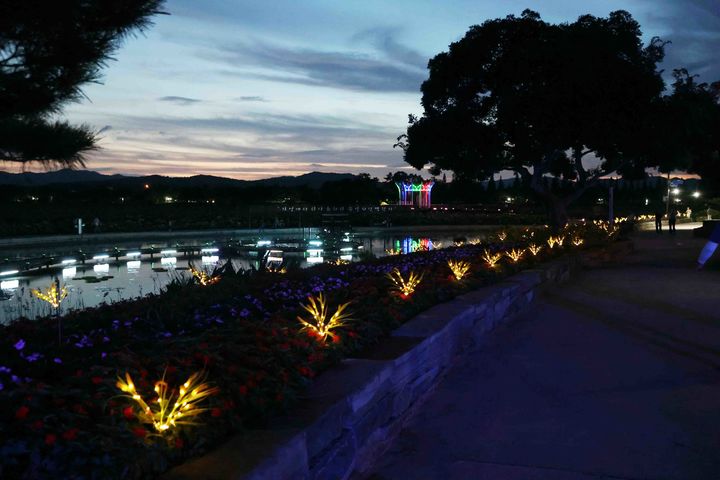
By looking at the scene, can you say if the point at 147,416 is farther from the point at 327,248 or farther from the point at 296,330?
the point at 327,248

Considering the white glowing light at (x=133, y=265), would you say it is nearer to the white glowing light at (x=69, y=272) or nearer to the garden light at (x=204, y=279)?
the white glowing light at (x=69, y=272)

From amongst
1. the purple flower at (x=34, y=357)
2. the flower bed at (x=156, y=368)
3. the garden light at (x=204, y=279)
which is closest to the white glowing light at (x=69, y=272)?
the garden light at (x=204, y=279)

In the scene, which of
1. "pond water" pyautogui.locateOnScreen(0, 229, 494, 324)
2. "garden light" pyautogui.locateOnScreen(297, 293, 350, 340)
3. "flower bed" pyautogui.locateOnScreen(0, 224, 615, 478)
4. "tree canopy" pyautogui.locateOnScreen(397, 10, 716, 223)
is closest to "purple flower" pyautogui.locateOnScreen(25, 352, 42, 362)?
"flower bed" pyautogui.locateOnScreen(0, 224, 615, 478)

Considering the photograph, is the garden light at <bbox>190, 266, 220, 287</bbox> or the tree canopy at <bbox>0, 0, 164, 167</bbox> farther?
the garden light at <bbox>190, 266, 220, 287</bbox>

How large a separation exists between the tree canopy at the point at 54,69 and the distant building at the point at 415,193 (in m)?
55.0

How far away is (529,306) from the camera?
11.1 meters

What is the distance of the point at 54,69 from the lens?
5723 millimetres

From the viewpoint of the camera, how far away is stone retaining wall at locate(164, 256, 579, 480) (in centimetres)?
324

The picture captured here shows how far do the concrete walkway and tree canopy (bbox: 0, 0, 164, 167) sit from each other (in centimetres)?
374

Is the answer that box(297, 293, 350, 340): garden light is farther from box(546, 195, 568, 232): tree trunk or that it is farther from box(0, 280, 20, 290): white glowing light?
box(546, 195, 568, 232): tree trunk

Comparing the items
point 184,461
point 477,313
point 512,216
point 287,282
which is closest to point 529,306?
point 477,313

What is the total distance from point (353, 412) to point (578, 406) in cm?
235

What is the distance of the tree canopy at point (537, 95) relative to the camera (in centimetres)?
2152

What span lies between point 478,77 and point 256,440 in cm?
2119
